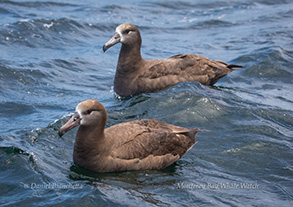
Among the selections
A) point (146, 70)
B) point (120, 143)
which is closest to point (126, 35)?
point (146, 70)

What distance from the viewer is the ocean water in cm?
616

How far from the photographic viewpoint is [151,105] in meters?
9.38

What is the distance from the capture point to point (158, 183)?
6.43 metres

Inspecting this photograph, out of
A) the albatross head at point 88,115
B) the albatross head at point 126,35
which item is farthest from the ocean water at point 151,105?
the albatross head at point 126,35

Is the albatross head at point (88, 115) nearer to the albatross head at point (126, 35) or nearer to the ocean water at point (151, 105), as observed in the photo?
the ocean water at point (151, 105)

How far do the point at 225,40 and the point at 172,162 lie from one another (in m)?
9.82

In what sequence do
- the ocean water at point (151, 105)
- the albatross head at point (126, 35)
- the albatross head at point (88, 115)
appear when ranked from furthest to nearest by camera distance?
1. the albatross head at point (126, 35)
2. the albatross head at point (88, 115)
3. the ocean water at point (151, 105)

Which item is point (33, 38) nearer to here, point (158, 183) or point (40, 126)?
point (40, 126)

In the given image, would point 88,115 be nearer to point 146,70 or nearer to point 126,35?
point 146,70

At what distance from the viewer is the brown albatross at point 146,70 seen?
33.4ft

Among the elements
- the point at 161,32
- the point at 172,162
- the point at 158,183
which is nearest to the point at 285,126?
the point at 172,162

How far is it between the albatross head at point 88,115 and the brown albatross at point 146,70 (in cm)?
357

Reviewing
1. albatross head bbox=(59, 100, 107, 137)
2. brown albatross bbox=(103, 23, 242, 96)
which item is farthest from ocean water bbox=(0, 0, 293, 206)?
albatross head bbox=(59, 100, 107, 137)

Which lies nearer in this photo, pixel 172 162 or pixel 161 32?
pixel 172 162
